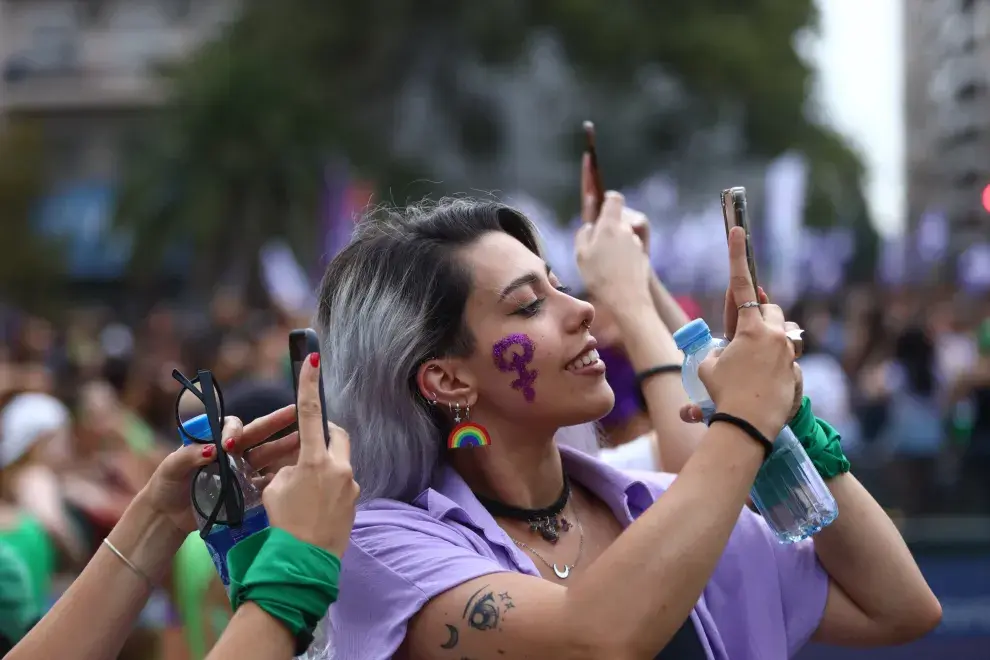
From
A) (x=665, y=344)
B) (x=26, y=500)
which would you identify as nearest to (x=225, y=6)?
(x=26, y=500)

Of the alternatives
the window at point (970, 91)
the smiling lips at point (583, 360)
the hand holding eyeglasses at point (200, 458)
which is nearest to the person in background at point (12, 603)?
the hand holding eyeglasses at point (200, 458)

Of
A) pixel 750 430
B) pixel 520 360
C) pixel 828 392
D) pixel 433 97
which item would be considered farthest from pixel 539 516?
pixel 433 97

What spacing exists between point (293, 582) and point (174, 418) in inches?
198

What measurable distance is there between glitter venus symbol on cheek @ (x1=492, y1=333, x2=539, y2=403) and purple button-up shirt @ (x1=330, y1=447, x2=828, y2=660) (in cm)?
23

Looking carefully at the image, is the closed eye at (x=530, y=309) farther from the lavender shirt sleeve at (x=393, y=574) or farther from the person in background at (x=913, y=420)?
the person in background at (x=913, y=420)

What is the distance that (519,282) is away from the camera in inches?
102

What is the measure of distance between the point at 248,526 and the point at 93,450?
227 inches

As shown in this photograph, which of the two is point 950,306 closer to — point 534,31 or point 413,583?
point 413,583

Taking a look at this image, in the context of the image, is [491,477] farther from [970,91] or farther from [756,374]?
[970,91]

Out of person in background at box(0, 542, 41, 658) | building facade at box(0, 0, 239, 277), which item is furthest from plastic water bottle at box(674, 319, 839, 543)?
building facade at box(0, 0, 239, 277)

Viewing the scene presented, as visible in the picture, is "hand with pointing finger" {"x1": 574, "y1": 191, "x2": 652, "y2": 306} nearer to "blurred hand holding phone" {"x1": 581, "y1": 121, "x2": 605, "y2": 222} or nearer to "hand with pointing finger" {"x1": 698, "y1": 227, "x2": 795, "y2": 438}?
"blurred hand holding phone" {"x1": 581, "y1": 121, "x2": 605, "y2": 222}

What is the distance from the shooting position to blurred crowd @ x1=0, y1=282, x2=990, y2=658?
500 centimetres

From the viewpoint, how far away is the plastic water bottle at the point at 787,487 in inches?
92.8

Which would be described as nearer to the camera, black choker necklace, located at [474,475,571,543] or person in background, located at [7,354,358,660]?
person in background, located at [7,354,358,660]
